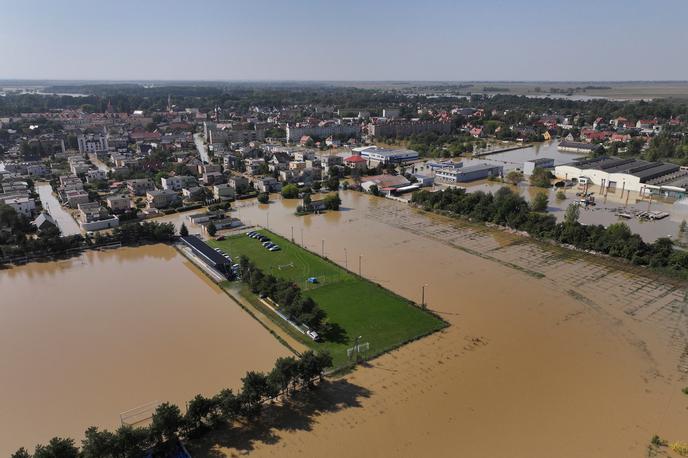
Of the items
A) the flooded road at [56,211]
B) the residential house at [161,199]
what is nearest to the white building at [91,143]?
the flooded road at [56,211]

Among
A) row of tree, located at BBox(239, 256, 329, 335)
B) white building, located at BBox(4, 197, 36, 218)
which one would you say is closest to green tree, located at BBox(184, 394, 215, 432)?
row of tree, located at BBox(239, 256, 329, 335)

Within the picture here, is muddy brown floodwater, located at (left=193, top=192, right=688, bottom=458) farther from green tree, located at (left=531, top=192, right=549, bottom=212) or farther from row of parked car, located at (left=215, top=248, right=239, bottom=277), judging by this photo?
green tree, located at (left=531, top=192, right=549, bottom=212)

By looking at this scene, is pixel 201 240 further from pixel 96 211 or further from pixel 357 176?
pixel 357 176

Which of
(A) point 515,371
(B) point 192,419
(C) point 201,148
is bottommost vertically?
(A) point 515,371

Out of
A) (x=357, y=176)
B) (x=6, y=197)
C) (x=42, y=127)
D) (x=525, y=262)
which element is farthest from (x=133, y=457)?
(x=42, y=127)

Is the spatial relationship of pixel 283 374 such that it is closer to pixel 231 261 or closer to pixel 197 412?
pixel 197 412

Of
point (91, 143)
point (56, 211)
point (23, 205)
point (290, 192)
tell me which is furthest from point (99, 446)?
point (91, 143)
